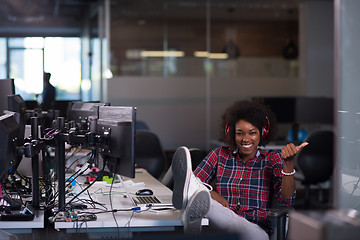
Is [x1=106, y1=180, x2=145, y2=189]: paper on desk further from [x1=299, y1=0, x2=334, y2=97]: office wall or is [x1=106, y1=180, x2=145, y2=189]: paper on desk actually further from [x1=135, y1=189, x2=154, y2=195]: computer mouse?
[x1=299, y1=0, x2=334, y2=97]: office wall

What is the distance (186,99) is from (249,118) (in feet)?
18.1

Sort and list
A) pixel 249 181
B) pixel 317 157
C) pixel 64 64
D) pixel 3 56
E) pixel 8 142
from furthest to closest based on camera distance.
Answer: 1. pixel 64 64
2. pixel 3 56
3. pixel 317 157
4. pixel 249 181
5. pixel 8 142

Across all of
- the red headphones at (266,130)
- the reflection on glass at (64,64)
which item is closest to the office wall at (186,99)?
the reflection on glass at (64,64)

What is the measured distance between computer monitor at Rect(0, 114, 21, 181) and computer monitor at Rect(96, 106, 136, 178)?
1.33ft

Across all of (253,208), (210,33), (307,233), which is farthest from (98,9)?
(307,233)

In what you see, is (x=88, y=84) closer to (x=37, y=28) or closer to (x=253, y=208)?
(x=37, y=28)

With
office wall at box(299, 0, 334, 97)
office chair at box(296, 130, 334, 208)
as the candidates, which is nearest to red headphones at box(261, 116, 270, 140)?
office chair at box(296, 130, 334, 208)

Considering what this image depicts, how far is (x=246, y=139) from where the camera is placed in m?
3.31

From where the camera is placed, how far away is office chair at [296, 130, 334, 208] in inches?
228

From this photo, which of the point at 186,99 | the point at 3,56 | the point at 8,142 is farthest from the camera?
the point at 3,56

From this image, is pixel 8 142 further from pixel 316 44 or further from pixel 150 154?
pixel 316 44

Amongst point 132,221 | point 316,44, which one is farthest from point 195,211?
point 316,44

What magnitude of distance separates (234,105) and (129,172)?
1.24m

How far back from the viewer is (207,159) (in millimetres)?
3412
